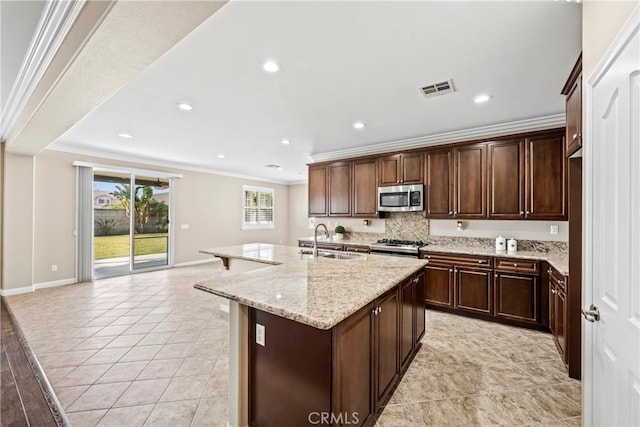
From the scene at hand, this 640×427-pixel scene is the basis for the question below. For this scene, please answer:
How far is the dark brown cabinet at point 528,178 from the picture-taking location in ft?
10.7

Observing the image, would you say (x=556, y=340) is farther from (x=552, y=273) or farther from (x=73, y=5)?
(x=73, y=5)

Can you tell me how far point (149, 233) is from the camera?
6.30 meters

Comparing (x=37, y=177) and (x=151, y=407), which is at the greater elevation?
(x=37, y=177)

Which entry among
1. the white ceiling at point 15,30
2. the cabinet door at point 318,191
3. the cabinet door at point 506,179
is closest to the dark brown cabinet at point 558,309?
the cabinet door at point 506,179

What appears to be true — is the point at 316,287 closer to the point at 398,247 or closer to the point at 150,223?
the point at 398,247

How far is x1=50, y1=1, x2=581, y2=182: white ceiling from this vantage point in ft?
5.54

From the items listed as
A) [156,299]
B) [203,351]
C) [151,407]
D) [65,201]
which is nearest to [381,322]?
[151,407]

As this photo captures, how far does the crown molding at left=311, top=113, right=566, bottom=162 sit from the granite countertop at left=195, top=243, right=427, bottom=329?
2.39 metres

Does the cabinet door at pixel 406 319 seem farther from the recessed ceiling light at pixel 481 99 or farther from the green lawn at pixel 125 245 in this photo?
the green lawn at pixel 125 245

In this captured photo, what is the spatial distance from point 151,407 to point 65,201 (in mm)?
4991

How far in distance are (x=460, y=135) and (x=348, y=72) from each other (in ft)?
7.97

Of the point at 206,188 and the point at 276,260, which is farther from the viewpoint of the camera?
the point at 206,188

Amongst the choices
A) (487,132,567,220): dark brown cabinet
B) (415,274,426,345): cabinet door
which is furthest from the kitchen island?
(487,132,567,220): dark brown cabinet

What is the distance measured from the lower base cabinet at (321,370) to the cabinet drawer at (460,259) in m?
2.15
